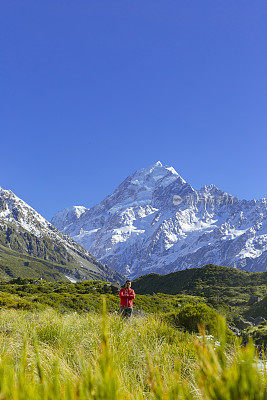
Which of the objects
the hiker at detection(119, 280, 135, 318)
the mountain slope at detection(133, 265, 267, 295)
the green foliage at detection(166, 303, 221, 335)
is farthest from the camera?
the mountain slope at detection(133, 265, 267, 295)

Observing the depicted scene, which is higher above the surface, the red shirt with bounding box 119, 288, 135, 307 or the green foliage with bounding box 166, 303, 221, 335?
the red shirt with bounding box 119, 288, 135, 307

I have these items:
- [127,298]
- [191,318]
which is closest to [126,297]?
[127,298]

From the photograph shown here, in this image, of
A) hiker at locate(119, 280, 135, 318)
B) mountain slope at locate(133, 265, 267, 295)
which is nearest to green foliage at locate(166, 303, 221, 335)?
hiker at locate(119, 280, 135, 318)

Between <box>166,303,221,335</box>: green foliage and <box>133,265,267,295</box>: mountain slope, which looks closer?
<box>166,303,221,335</box>: green foliage

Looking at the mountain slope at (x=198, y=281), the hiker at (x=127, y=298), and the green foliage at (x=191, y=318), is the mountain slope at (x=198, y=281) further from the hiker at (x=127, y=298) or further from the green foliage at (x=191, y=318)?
the hiker at (x=127, y=298)

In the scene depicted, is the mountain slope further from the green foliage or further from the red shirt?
the red shirt

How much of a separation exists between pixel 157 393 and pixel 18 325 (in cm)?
795

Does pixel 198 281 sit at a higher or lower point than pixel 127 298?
higher

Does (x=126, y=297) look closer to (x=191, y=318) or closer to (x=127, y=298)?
(x=127, y=298)

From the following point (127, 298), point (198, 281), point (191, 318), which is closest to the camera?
point (127, 298)

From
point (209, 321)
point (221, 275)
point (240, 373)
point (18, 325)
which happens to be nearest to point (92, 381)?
point (240, 373)

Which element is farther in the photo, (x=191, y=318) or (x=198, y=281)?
(x=198, y=281)

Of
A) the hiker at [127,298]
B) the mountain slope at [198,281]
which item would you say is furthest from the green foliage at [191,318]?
the mountain slope at [198,281]

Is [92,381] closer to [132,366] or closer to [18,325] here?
[132,366]
